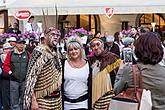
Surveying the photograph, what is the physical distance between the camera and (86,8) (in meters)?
14.9

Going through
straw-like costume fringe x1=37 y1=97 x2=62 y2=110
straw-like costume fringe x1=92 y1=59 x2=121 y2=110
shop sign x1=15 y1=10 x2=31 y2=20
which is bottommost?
straw-like costume fringe x1=37 y1=97 x2=62 y2=110

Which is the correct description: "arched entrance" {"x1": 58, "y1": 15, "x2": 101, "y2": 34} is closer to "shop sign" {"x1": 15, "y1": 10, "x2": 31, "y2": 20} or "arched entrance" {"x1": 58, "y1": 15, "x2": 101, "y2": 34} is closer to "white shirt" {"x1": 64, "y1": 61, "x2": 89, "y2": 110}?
"shop sign" {"x1": 15, "y1": 10, "x2": 31, "y2": 20}

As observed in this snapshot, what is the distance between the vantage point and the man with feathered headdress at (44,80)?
5.68 metres

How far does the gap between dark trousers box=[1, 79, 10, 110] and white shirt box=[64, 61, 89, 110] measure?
4.12m

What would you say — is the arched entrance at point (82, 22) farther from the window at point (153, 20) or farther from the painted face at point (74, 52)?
the painted face at point (74, 52)

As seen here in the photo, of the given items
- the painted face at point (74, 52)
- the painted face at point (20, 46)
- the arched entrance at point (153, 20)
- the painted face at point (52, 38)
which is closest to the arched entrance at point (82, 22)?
the arched entrance at point (153, 20)

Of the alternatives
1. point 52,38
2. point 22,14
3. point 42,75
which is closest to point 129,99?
point 42,75

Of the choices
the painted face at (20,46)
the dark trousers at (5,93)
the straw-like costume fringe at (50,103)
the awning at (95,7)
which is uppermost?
the awning at (95,7)

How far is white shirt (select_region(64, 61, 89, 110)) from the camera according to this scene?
577cm

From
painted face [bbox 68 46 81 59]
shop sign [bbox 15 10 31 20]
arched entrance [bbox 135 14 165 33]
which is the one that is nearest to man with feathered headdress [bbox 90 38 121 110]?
painted face [bbox 68 46 81 59]

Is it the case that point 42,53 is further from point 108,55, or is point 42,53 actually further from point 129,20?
point 129,20

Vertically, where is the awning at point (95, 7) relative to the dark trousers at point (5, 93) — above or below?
above

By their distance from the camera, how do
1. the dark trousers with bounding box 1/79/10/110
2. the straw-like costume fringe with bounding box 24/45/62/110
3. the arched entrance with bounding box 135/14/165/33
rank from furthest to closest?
the arched entrance with bounding box 135/14/165/33 → the dark trousers with bounding box 1/79/10/110 → the straw-like costume fringe with bounding box 24/45/62/110

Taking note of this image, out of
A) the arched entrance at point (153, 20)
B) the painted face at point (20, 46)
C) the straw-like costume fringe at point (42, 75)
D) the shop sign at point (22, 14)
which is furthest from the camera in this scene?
the arched entrance at point (153, 20)
